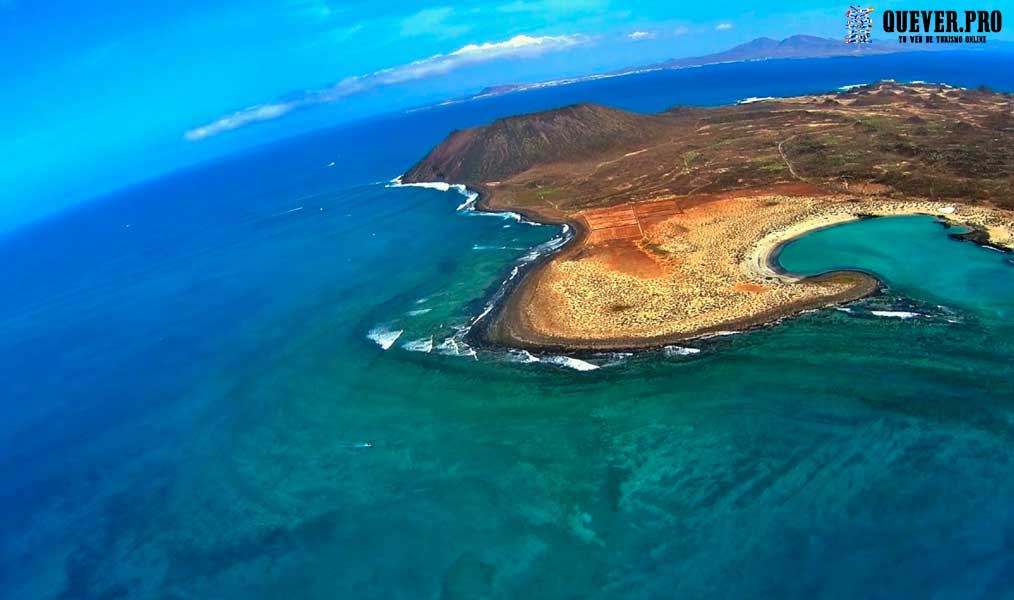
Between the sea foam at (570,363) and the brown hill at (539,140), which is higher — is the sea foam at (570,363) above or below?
below

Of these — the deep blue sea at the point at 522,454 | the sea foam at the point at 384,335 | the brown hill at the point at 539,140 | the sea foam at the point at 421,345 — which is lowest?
the deep blue sea at the point at 522,454

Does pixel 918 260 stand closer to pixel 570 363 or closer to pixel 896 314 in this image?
pixel 896 314

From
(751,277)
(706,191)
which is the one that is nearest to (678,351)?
(751,277)

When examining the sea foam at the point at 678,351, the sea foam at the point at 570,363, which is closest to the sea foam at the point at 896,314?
the sea foam at the point at 678,351

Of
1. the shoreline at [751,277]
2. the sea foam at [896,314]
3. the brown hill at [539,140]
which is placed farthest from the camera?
the brown hill at [539,140]

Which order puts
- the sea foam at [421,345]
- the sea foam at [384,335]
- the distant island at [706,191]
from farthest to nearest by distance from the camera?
the sea foam at [384,335], the sea foam at [421,345], the distant island at [706,191]

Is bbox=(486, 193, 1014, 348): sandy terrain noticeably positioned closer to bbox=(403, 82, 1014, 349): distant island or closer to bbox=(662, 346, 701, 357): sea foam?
bbox=(403, 82, 1014, 349): distant island

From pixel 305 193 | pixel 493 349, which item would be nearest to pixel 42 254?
pixel 305 193

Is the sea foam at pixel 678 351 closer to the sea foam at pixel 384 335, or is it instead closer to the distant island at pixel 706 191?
the distant island at pixel 706 191
